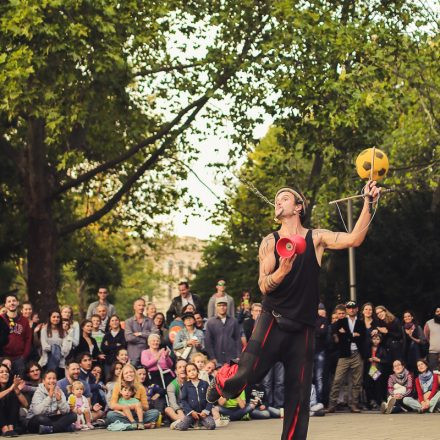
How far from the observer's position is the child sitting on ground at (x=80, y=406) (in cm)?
1661

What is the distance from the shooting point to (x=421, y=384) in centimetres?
1880

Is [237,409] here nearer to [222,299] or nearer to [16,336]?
[222,299]

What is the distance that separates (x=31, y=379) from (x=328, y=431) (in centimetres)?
433

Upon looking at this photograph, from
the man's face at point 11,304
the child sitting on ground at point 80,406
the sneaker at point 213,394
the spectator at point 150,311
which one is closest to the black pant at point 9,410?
the child sitting on ground at point 80,406

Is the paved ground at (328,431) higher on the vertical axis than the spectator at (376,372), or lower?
lower

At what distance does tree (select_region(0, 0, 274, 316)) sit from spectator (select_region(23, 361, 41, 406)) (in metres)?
5.90

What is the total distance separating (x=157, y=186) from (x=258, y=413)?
13353 mm

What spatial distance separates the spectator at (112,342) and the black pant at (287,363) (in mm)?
9441

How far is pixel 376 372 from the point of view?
1944cm

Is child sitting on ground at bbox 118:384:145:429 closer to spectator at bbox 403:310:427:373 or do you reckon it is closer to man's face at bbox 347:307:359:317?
man's face at bbox 347:307:359:317

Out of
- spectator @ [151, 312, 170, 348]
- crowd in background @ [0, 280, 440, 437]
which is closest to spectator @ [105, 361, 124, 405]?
crowd in background @ [0, 280, 440, 437]

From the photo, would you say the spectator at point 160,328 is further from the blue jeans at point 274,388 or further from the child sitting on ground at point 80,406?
the child sitting on ground at point 80,406

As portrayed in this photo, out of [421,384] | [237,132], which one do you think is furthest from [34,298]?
[421,384]

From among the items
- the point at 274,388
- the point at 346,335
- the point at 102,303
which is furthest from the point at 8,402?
the point at 346,335
